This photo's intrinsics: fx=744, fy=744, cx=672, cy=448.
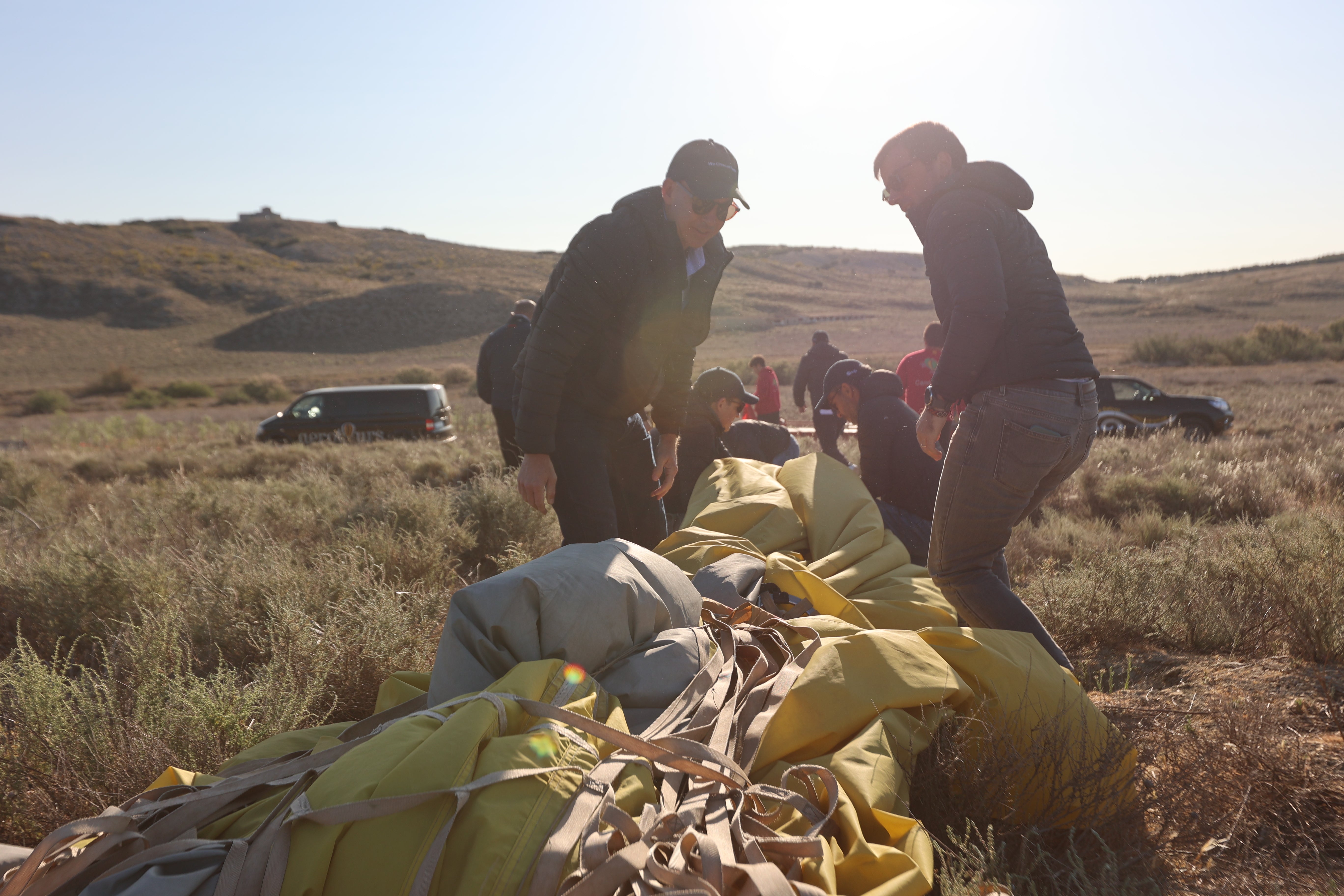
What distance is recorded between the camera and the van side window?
50.3 ft

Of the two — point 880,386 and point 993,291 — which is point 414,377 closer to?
point 880,386

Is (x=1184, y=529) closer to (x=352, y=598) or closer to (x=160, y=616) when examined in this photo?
(x=352, y=598)

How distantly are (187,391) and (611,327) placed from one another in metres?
36.0

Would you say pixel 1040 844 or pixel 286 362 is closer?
pixel 1040 844

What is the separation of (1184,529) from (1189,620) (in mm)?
2401

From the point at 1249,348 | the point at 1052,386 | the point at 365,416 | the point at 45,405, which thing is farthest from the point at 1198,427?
the point at 45,405

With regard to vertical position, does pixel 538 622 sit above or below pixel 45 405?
above

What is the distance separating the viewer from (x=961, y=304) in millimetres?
2330

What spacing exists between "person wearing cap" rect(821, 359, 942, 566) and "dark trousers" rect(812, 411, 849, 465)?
3535 millimetres

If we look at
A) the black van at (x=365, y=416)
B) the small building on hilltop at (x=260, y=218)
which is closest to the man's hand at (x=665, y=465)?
the black van at (x=365, y=416)

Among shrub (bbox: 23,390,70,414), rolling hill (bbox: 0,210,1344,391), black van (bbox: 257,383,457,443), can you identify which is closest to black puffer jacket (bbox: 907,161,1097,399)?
black van (bbox: 257,383,457,443)

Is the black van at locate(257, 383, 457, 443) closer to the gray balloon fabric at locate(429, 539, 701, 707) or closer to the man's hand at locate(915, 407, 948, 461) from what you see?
the man's hand at locate(915, 407, 948, 461)

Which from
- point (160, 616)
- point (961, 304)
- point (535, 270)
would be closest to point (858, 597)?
point (961, 304)

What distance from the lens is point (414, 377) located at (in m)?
32.1
